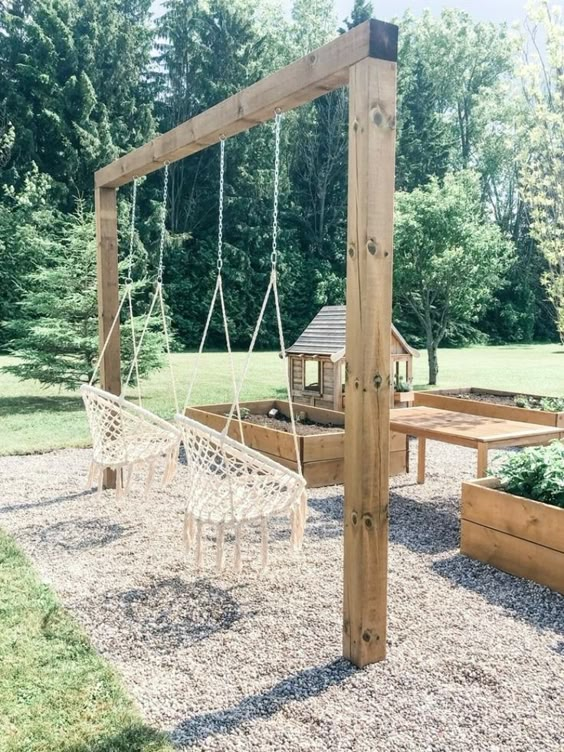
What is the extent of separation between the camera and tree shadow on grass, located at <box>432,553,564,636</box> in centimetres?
337

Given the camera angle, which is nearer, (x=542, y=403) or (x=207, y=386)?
(x=542, y=403)

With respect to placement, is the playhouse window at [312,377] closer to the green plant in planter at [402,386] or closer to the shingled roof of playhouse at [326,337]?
the shingled roof of playhouse at [326,337]

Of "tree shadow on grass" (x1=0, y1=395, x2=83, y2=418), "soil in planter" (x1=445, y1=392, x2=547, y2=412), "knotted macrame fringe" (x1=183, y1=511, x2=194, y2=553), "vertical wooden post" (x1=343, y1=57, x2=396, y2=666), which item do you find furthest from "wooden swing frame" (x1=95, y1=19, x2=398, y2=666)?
"tree shadow on grass" (x1=0, y1=395, x2=83, y2=418)

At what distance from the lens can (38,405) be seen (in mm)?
10469

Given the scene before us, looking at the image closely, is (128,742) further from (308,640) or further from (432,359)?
(432,359)

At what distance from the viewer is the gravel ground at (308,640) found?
96.3 inches

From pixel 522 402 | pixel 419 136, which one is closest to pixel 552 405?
pixel 522 402

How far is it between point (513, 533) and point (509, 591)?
1.22 feet

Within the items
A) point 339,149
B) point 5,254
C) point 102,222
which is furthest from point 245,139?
point 102,222

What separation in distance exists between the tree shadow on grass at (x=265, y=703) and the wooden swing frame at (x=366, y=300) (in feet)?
0.49

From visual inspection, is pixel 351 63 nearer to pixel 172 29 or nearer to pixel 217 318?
pixel 217 318

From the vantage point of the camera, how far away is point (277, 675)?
281cm

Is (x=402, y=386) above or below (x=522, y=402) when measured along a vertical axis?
above

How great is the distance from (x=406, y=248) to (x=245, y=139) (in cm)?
1619
